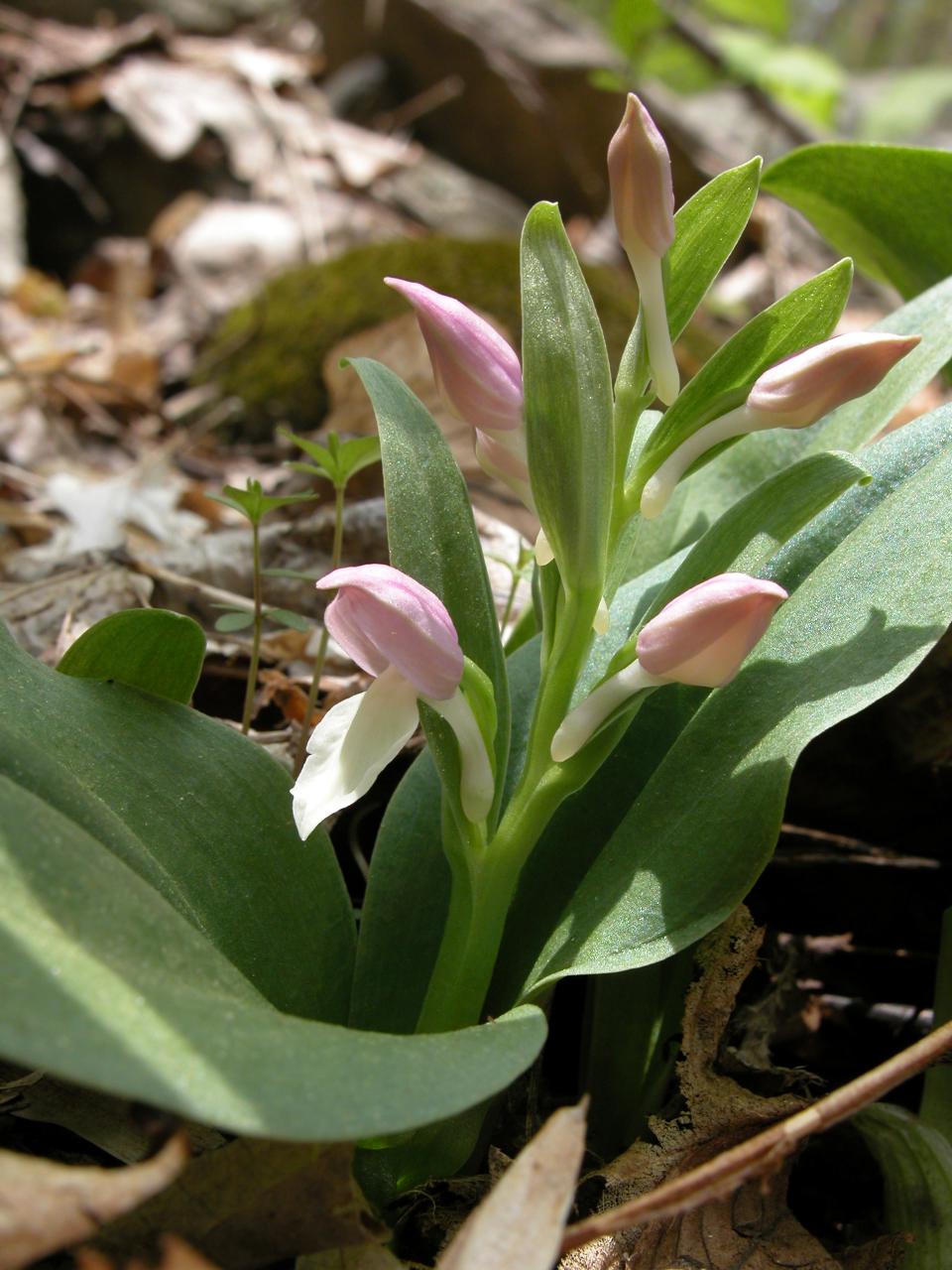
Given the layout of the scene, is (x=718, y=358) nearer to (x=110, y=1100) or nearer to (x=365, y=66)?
(x=110, y=1100)

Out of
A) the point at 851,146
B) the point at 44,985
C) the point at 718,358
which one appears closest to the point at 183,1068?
the point at 44,985

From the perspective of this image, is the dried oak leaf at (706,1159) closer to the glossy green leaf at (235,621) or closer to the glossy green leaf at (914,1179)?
the glossy green leaf at (914,1179)

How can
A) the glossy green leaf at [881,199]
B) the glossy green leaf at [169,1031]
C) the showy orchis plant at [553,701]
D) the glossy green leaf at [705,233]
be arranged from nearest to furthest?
the glossy green leaf at [169,1031], the showy orchis plant at [553,701], the glossy green leaf at [705,233], the glossy green leaf at [881,199]

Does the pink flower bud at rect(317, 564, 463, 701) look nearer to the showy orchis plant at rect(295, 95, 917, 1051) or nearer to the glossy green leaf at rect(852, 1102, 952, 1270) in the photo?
the showy orchis plant at rect(295, 95, 917, 1051)

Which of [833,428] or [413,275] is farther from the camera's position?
[413,275]

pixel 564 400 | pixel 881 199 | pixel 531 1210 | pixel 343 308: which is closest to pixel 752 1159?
pixel 531 1210

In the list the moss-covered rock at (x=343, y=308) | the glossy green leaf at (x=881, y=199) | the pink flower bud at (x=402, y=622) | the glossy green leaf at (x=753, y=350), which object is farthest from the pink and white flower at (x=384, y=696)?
the moss-covered rock at (x=343, y=308)

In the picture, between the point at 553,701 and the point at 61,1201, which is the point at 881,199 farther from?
the point at 61,1201
